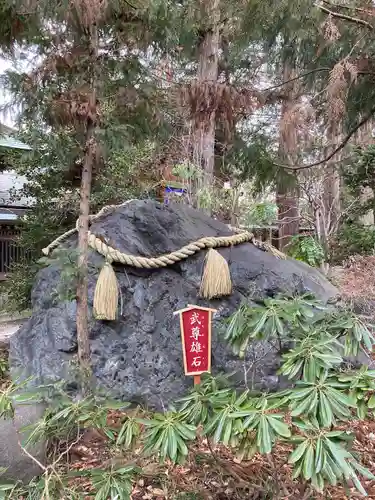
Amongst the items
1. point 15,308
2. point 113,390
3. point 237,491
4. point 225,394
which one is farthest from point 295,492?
point 15,308

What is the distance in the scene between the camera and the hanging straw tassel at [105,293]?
282cm

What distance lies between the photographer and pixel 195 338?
2648 millimetres

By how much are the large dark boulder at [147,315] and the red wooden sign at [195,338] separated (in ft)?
0.69

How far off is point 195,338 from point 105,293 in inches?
25.7

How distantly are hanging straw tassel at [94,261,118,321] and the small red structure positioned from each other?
51 centimetres

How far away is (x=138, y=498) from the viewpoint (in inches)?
75.3

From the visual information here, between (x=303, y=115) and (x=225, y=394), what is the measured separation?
2.19m

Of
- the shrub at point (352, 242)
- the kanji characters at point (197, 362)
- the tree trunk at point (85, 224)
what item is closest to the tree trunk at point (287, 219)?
the shrub at point (352, 242)

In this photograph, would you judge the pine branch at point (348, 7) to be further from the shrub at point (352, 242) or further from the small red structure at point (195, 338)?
the shrub at point (352, 242)

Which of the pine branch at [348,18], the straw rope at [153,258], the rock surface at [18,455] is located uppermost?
the pine branch at [348,18]

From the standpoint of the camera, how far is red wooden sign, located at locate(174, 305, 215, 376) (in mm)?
2623

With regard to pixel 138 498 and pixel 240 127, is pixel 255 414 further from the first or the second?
pixel 240 127

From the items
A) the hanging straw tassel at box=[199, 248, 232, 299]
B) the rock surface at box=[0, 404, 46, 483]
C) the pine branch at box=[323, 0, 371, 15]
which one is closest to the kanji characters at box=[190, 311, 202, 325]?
the hanging straw tassel at box=[199, 248, 232, 299]

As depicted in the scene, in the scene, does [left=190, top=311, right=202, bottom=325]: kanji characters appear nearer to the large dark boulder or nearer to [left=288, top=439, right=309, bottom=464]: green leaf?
the large dark boulder
